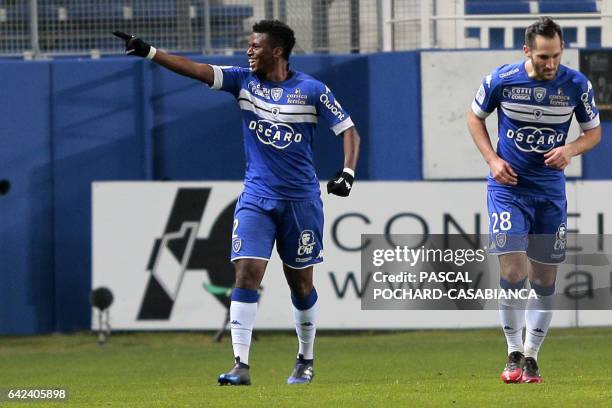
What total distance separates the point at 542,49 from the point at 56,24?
10313 millimetres

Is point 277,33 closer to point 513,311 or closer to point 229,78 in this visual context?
point 229,78

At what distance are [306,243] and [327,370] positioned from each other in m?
3.16

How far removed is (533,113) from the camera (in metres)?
8.70

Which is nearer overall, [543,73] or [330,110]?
[543,73]

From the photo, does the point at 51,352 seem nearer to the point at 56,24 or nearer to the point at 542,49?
the point at 56,24

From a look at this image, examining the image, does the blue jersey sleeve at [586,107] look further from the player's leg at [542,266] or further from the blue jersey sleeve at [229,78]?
the blue jersey sleeve at [229,78]

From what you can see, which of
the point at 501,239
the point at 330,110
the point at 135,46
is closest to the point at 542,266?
the point at 501,239

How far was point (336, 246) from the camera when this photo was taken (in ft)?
50.5

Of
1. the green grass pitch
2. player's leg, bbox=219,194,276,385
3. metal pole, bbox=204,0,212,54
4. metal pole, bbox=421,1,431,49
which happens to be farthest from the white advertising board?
player's leg, bbox=219,194,276,385

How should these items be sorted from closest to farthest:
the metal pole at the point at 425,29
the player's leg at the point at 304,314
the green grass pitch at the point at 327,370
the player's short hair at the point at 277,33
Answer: the green grass pitch at the point at 327,370 → the player's short hair at the point at 277,33 → the player's leg at the point at 304,314 → the metal pole at the point at 425,29

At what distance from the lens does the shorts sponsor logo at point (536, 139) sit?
8758 millimetres

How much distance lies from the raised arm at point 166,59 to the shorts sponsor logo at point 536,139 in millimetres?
1941

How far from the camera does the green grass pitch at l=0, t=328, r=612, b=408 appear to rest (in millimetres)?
7594

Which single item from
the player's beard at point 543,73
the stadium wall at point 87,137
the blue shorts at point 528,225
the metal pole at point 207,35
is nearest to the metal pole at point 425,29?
the stadium wall at point 87,137
